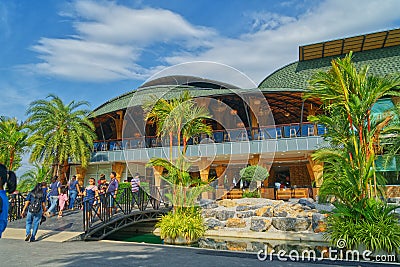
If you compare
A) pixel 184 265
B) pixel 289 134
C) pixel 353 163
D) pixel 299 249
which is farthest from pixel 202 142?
pixel 184 265

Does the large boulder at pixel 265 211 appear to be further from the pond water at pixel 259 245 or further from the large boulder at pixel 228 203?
the pond water at pixel 259 245

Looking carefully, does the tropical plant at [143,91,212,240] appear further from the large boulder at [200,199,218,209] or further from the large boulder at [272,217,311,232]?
the large boulder at [200,199,218,209]

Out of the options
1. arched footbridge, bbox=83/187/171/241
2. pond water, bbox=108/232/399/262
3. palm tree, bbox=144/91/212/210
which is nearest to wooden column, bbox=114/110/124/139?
arched footbridge, bbox=83/187/171/241

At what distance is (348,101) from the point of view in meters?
7.54

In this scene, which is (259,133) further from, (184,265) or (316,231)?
(184,265)

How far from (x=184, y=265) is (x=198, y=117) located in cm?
558

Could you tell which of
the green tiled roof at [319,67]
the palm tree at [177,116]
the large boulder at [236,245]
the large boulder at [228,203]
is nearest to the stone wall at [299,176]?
the green tiled roof at [319,67]

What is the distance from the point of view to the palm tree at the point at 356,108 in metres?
7.34

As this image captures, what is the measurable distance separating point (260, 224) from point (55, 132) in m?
13.4

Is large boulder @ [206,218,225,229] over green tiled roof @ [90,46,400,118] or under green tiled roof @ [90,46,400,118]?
under

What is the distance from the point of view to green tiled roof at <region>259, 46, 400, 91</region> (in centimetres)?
2172

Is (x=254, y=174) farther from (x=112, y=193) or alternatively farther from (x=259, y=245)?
(x=112, y=193)

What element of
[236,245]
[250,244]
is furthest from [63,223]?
[250,244]

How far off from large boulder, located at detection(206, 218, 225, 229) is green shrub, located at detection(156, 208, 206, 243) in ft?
10.2
